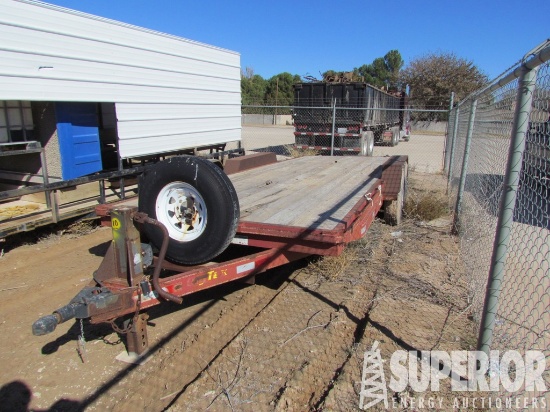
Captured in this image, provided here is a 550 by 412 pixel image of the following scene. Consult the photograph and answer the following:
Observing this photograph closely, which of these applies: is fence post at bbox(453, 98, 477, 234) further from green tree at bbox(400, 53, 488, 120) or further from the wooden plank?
green tree at bbox(400, 53, 488, 120)

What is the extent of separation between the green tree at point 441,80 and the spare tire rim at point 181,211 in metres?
39.9

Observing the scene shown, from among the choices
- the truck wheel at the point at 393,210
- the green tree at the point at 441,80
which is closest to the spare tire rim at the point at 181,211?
the truck wheel at the point at 393,210

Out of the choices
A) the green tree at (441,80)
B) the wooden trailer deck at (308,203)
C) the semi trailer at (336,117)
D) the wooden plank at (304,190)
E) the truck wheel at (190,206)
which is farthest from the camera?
the green tree at (441,80)

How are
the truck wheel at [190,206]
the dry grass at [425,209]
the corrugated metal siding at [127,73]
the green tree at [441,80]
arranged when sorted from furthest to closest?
1. the green tree at [441,80]
2. the dry grass at [425,209]
3. the corrugated metal siding at [127,73]
4. the truck wheel at [190,206]

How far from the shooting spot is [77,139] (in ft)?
21.2

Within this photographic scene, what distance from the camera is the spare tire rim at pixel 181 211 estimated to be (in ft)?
10.7

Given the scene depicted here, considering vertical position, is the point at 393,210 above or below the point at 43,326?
below

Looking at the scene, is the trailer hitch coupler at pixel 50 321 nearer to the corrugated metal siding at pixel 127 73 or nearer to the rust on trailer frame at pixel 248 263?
the rust on trailer frame at pixel 248 263

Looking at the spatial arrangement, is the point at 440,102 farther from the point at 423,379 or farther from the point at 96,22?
the point at 423,379

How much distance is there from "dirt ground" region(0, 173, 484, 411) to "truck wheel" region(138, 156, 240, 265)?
80cm

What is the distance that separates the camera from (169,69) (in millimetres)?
8172

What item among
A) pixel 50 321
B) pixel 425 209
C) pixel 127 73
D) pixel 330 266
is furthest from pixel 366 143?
pixel 50 321

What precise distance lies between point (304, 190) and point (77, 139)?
3.84 m

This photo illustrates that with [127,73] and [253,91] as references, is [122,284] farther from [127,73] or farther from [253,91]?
[253,91]
